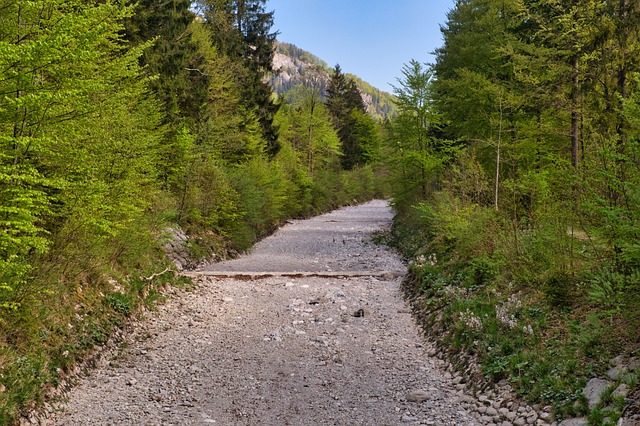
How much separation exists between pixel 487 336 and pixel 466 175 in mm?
8364

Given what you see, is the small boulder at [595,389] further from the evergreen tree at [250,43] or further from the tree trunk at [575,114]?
the evergreen tree at [250,43]

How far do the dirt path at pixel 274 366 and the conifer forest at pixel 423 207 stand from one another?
2.25ft

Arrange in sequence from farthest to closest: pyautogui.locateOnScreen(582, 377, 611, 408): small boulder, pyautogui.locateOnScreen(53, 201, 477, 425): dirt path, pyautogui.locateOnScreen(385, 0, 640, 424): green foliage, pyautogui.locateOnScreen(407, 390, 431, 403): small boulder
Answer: pyautogui.locateOnScreen(407, 390, 431, 403): small boulder, pyautogui.locateOnScreen(53, 201, 477, 425): dirt path, pyautogui.locateOnScreen(385, 0, 640, 424): green foliage, pyautogui.locateOnScreen(582, 377, 611, 408): small boulder

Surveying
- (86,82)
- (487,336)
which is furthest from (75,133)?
(487,336)

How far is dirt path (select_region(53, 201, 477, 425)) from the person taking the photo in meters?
5.56

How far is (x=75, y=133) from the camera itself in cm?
583

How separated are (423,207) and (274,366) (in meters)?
9.36

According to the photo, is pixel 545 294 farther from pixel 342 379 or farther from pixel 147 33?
pixel 147 33

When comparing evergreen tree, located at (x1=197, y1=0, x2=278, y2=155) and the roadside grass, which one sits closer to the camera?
the roadside grass

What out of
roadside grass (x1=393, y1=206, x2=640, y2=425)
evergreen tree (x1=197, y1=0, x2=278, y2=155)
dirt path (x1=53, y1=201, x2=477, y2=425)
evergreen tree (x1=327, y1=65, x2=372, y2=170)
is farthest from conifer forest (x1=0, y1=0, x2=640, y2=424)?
evergreen tree (x1=327, y1=65, x2=372, y2=170)

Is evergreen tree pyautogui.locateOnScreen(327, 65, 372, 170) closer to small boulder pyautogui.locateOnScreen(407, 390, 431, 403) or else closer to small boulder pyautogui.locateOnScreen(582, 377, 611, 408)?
small boulder pyautogui.locateOnScreen(407, 390, 431, 403)

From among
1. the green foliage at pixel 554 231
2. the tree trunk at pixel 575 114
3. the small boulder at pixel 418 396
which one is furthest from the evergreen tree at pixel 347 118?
the small boulder at pixel 418 396

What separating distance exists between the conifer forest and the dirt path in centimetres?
68

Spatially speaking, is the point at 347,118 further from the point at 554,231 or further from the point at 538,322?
the point at 538,322
